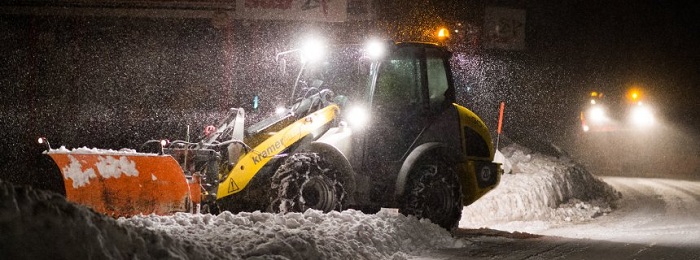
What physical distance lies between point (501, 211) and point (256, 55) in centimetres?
1326

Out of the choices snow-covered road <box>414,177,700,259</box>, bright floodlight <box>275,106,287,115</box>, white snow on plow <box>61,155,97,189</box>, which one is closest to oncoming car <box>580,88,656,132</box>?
snow-covered road <box>414,177,700,259</box>

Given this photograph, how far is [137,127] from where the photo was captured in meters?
24.8

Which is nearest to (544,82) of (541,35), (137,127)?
(541,35)

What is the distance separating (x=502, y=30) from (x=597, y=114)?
335 inches

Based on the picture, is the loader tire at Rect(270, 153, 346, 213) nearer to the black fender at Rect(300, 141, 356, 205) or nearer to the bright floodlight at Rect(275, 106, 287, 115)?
the black fender at Rect(300, 141, 356, 205)

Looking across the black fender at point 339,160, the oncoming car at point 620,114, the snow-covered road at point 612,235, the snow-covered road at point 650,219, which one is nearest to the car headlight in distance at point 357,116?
the black fender at point 339,160

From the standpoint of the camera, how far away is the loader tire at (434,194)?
1062 cm

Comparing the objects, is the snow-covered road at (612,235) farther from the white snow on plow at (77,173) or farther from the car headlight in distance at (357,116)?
the white snow on plow at (77,173)

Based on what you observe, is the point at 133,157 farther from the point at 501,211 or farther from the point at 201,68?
the point at 201,68

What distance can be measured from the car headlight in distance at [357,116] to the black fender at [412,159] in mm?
759

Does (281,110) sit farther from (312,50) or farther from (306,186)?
(306,186)

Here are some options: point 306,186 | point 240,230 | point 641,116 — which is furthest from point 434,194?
point 641,116

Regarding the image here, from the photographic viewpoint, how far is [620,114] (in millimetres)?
37625

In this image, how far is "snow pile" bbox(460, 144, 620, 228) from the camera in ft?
53.5
